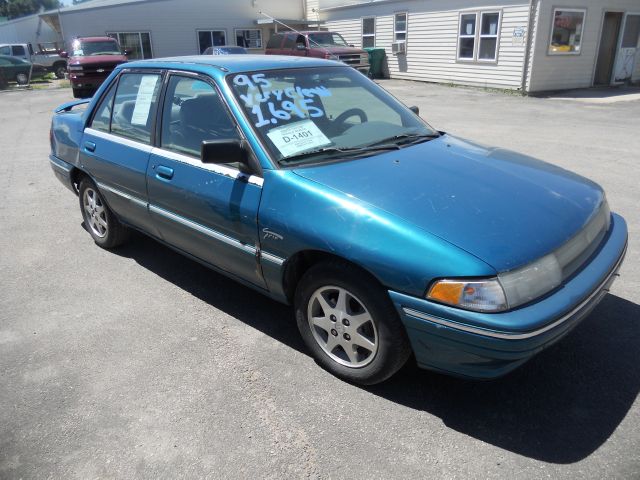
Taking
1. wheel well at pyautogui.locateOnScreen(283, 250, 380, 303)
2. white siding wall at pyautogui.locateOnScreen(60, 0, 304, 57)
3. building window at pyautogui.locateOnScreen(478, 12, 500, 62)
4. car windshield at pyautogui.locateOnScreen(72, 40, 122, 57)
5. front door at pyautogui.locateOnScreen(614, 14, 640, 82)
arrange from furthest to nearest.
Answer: white siding wall at pyautogui.locateOnScreen(60, 0, 304, 57)
car windshield at pyautogui.locateOnScreen(72, 40, 122, 57)
front door at pyautogui.locateOnScreen(614, 14, 640, 82)
building window at pyautogui.locateOnScreen(478, 12, 500, 62)
wheel well at pyautogui.locateOnScreen(283, 250, 380, 303)

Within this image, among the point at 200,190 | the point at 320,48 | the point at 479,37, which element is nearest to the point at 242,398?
the point at 200,190

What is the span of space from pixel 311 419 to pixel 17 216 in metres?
4.93

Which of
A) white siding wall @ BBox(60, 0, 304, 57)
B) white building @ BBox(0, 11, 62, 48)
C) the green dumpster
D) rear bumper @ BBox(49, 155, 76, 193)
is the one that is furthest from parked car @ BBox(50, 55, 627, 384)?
white building @ BBox(0, 11, 62, 48)

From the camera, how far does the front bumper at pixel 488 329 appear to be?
7.48 ft

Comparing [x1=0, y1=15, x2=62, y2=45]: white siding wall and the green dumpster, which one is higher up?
[x1=0, y1=15, x2=62, y2=45]: white siding wall

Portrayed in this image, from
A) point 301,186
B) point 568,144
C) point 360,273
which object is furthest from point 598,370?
point 568,144

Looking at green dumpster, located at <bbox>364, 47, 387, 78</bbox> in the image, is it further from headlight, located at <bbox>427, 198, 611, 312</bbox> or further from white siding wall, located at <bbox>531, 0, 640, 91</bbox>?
headlight, located at <bbox>427, 198, 611, 312</bbox>

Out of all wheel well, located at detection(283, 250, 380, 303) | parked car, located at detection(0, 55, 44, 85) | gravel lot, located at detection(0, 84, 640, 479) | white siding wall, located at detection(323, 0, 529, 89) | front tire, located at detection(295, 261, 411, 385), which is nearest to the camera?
gravel lot, located at detection(0, 84, 640, 479)

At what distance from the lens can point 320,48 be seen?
19.0 meters

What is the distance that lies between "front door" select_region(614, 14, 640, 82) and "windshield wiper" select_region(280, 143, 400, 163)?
1784 centimetres

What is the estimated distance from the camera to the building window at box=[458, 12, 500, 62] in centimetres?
1675

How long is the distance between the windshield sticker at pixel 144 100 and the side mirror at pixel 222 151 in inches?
47.5

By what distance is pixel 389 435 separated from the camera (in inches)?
101

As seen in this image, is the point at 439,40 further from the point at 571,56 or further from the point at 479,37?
the point at 571,56
